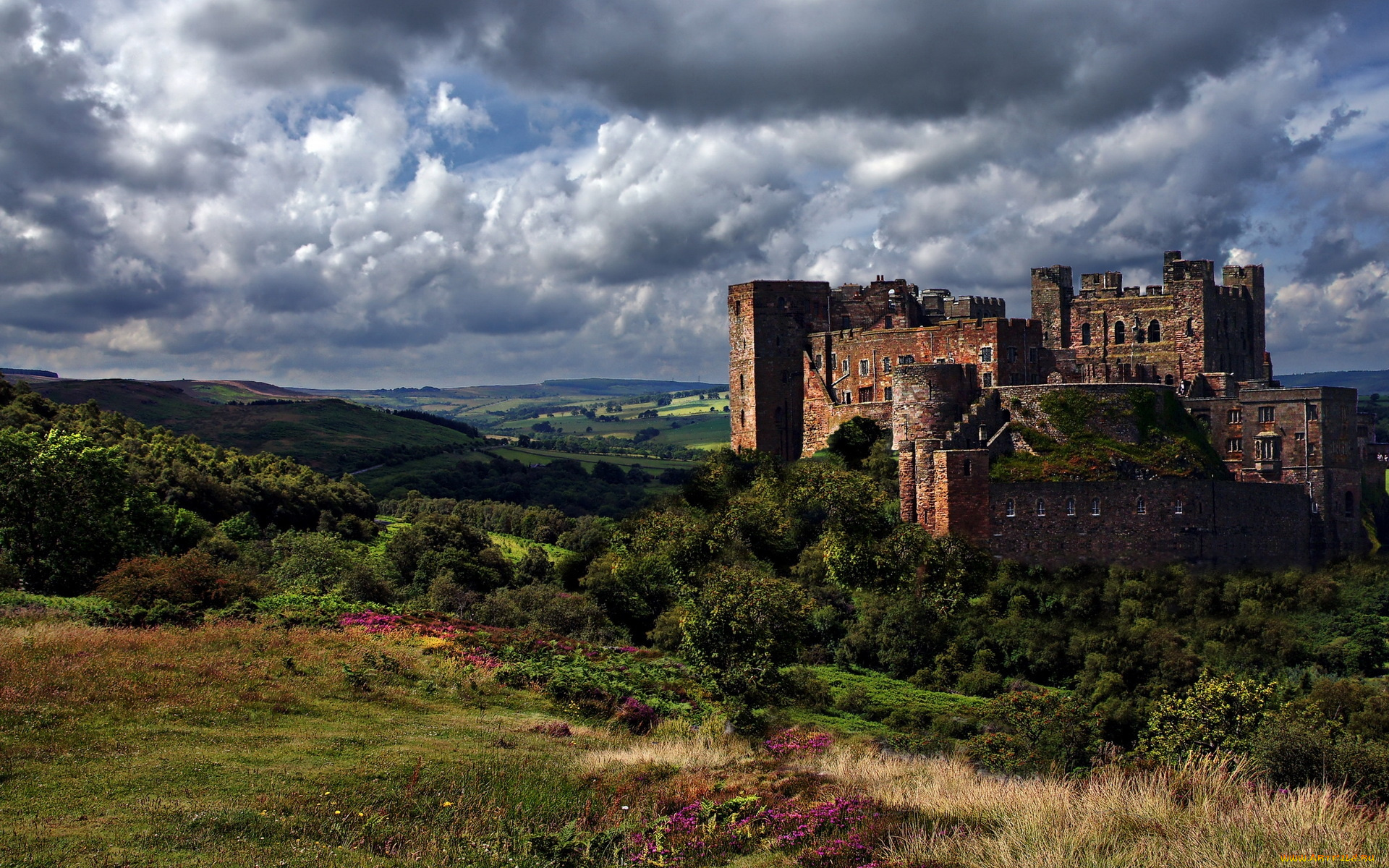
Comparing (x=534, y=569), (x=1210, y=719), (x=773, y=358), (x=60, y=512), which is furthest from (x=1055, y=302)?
(x=60, y=512)

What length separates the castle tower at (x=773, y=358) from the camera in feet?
258

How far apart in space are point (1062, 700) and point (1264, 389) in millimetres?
35547

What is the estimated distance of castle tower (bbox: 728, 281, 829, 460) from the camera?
258ft

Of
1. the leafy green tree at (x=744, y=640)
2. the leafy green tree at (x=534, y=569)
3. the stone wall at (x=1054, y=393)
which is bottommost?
the leafy green tree at (x=534, y=569)

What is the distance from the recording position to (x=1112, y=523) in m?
54.6

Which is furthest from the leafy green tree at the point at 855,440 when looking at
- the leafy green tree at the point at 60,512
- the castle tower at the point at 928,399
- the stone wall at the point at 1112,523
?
the leafy green tree at the point at 60,512

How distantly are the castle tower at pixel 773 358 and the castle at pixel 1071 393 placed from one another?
0.43 feet

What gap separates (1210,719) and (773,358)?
160 feet

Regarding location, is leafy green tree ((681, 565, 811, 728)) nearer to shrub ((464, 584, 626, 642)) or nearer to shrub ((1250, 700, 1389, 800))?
shrub ((464, 584, 626, 642))

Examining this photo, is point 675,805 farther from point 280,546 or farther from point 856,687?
point 280,546

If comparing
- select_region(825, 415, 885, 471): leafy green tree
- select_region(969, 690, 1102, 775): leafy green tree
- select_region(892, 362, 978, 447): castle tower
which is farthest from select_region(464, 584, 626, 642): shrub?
select_region(969, 690, 1102, 775): leafy green tree

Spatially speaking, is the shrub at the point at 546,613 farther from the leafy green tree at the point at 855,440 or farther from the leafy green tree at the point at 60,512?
the leafy green tree at the point at 855,440

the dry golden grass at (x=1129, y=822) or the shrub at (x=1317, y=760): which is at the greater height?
the dry golden grass at (x=1129, y=822)

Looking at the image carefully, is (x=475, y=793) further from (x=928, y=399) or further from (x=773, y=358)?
(x=773, y=358)
